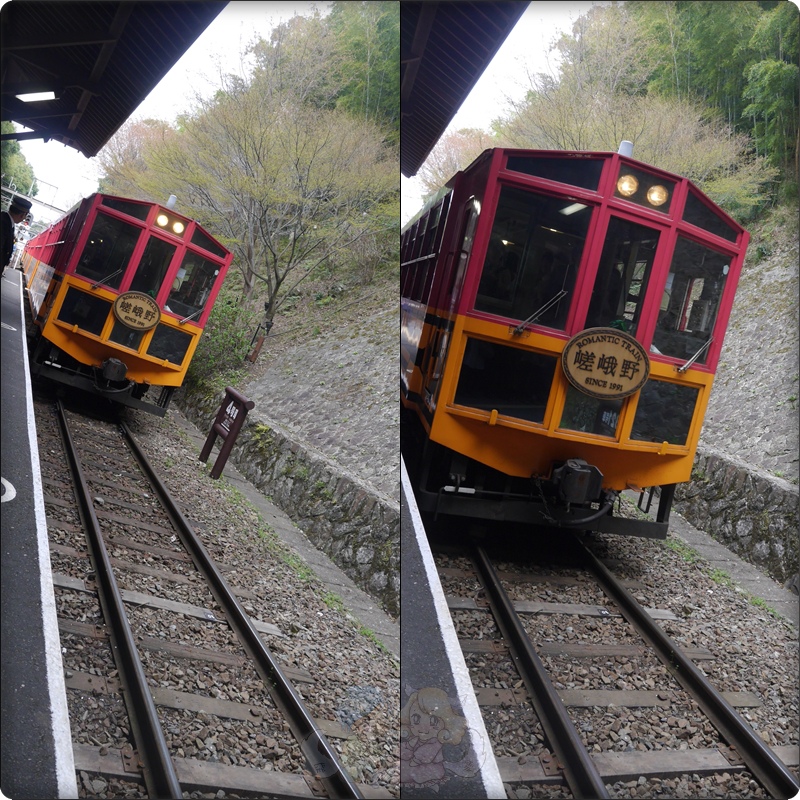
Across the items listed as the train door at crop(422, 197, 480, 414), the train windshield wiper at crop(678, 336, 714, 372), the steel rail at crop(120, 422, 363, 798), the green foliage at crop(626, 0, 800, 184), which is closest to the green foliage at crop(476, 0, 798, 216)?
the green foliage at crop(626, 0, 800, 184)

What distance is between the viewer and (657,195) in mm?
1721

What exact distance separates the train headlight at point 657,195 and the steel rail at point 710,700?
1022 mm

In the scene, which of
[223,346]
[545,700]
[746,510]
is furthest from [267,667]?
[746,510]

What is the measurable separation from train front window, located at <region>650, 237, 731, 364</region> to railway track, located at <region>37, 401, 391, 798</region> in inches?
54.3

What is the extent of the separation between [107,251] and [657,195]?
168 cm

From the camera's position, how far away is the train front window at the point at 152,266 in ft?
6.77

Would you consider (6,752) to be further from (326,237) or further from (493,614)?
(326,237)

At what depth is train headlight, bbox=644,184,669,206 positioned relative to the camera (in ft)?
5.61

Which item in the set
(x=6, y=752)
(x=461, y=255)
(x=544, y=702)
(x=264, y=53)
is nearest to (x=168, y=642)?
(x=6, y=752)

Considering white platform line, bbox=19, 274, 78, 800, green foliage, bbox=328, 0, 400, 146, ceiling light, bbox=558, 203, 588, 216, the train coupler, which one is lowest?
white platform line, bbox=19, 274, 78, 800

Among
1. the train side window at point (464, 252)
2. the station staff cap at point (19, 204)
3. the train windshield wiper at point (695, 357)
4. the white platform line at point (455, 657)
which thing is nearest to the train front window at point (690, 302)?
the train windshield wiper at point (695, 357)

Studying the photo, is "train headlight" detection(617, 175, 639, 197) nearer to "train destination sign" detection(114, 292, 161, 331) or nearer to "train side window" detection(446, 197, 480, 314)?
"train side window" detection(446, 197, 480, 314)

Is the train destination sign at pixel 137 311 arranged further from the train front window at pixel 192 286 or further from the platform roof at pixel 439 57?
the platform roof at pixel 439 57

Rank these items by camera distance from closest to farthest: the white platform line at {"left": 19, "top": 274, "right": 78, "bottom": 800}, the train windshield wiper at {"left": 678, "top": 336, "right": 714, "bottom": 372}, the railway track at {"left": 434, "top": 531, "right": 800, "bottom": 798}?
the white platform line at {"left": 19, "top": 274, "right": 78, "bottom": 800} → the railway track at {"left": 434, "top": 531, "right": 800, "bottom": 798} → the train windshield wiper at {"left": 678, "top": 336, "right": 714, "bottom": 372}
